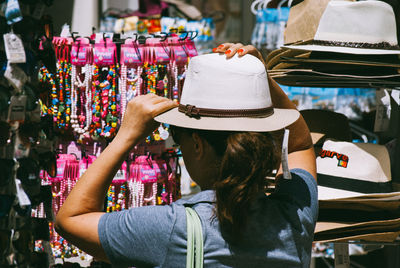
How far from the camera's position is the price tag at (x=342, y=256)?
2.18m

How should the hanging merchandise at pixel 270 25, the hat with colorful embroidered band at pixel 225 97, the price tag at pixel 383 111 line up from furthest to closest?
the hanging merchandise at pixel 270 25, the price tag at pixel 383 111, the hat with colorful embroidered band at pixel 225 97

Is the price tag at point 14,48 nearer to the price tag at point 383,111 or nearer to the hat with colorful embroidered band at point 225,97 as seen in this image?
the hat with colorful embroidered band at point 225,97

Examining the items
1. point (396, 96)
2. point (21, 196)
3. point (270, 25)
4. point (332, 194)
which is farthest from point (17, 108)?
point (270, 25)

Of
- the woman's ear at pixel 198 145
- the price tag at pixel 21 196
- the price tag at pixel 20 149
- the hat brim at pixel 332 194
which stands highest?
the woman's ear at pixel 198 145

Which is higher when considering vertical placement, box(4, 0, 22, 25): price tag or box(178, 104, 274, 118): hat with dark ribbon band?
box(4, 0, 22, 25): price tag

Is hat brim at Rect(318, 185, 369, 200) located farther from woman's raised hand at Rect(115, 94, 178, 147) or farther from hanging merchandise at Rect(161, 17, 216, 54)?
hanging merchandise at Rect(161, 17, 216, 54)

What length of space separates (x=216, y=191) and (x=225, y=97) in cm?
25

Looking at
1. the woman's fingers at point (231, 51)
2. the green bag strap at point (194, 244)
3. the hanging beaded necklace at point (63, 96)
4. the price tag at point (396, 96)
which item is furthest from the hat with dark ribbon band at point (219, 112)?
the price tag at point (396, 96)

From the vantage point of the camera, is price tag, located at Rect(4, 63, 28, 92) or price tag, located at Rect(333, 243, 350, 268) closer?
price tag, located at Rect(4, 63, 28, 92)

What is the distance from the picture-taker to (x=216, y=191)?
1.28 meters

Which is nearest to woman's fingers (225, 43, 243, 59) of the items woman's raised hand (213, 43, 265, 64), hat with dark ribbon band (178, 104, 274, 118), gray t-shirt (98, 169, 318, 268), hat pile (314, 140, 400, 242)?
woman's raised hand (213, 43, 265, 64)

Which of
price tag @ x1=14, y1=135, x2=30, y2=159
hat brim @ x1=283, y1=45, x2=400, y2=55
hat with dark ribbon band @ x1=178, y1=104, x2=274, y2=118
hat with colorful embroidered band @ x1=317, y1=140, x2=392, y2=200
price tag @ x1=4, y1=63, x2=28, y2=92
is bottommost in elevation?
hat with colorful embroidered band @ x1=317, y1=140, x2=392, y2=200

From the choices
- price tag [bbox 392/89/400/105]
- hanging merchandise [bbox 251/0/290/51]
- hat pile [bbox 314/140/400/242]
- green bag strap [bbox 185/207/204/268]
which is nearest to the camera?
green bag strap [bbox 185/207/204/268]

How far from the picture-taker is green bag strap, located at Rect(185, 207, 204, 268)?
124 cm
